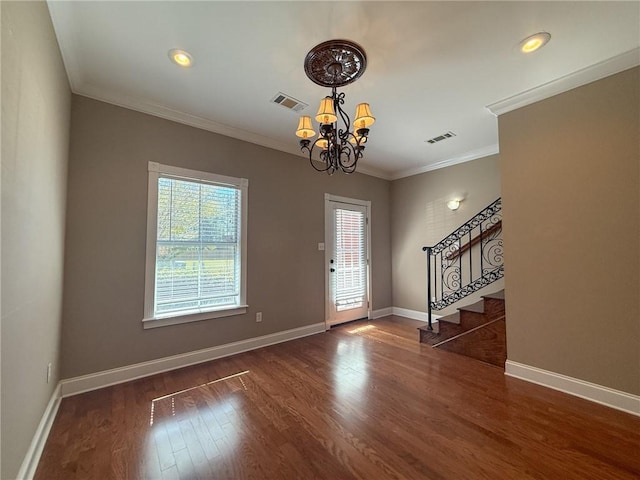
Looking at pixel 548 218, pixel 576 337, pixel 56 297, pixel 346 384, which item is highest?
pixel 548 218

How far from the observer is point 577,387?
2332 millimetres

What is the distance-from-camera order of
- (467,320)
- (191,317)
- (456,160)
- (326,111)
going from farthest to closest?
1. (456,160)
2. (467,320)
3. (191,317)
4. (326,111)

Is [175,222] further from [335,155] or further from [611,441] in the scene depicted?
[611,441]

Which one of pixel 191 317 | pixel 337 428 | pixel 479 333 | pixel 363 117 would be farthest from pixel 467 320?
pixel 191 317

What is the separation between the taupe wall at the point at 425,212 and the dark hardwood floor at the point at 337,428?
86.7 inches

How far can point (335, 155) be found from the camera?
2344 millimetres

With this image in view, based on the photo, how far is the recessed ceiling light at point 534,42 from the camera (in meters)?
1.93

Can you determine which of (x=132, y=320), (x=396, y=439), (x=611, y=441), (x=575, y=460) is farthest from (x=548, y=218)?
(x=132, y=320)

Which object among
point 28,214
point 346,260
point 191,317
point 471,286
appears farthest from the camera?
point 346,260

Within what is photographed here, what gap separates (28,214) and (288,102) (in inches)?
88.8

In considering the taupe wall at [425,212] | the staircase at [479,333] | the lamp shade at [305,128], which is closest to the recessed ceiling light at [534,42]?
the lamp shade at [305,128]

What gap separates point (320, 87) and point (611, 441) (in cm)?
350

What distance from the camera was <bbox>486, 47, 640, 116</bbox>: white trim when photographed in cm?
213

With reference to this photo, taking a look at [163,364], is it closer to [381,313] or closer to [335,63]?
[335,63]
